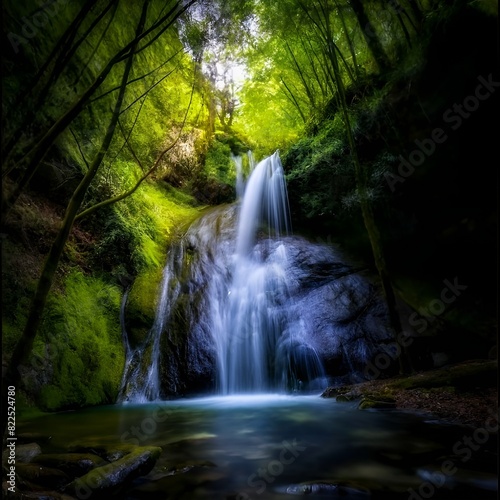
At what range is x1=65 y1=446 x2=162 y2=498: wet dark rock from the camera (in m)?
2.99

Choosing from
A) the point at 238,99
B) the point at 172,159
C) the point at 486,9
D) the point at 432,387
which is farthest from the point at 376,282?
the point at 238,99

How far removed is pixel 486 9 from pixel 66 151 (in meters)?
9.49

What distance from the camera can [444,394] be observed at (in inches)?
229

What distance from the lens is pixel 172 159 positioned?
636 inches

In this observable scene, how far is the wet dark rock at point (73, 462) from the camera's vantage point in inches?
135

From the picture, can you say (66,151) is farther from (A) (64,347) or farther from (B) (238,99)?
(B) (238,99)
